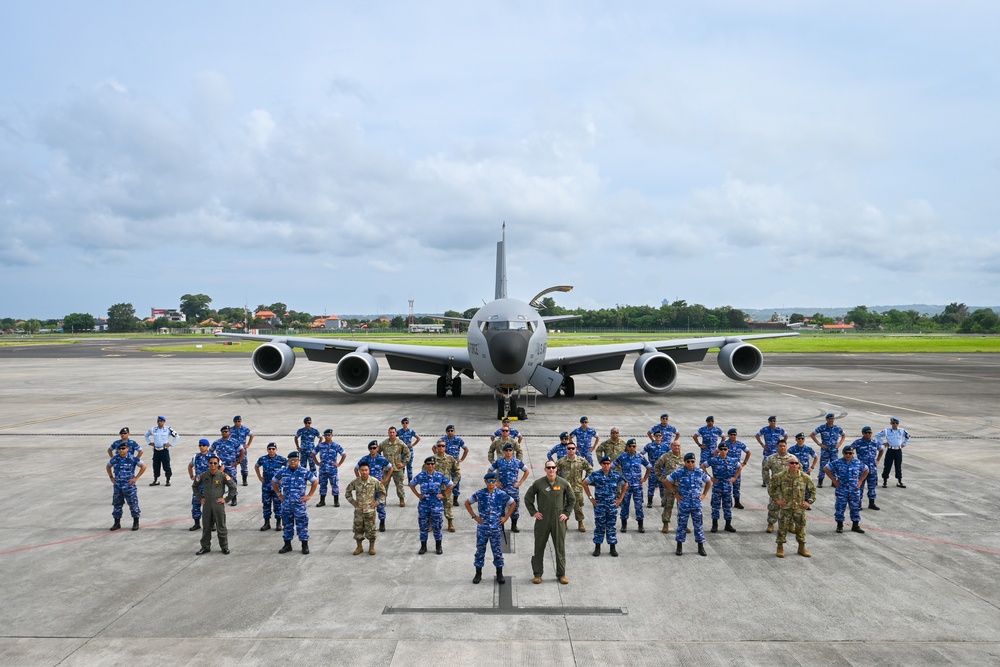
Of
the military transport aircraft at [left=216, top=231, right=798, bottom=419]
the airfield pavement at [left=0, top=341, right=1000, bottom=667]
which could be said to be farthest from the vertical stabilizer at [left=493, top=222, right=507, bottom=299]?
the airfield pavement at [left=0, top=341, right=1000, bottom=667]

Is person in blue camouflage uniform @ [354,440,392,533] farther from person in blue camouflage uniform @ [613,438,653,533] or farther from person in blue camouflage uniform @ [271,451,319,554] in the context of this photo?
person in blue camouflage uniform @ [613,438,653,533]

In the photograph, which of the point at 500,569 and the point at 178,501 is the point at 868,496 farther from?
the point at 178,501

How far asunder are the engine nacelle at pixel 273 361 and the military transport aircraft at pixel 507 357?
41 millimetres

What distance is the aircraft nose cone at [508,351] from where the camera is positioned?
63.2 feet

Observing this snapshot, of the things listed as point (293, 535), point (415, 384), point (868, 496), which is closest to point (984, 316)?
point (415, 384)

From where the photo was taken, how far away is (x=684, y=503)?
9438 millimetres

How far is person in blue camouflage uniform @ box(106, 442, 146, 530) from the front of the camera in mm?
10102

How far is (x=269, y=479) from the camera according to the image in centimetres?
1025

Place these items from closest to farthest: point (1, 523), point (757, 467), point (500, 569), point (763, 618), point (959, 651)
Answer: point (959, 651)
point (763, 618)
point (500, 569)
point (1, 523)
point (757, 467)

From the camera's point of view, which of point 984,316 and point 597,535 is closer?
point 597,535

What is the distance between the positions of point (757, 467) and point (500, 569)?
9.54 m

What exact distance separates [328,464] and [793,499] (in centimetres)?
810

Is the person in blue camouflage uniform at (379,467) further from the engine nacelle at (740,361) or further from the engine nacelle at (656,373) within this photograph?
the engine nacelle at (740,361)

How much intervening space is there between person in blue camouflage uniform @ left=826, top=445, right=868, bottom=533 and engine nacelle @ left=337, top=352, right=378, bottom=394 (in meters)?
17.6
